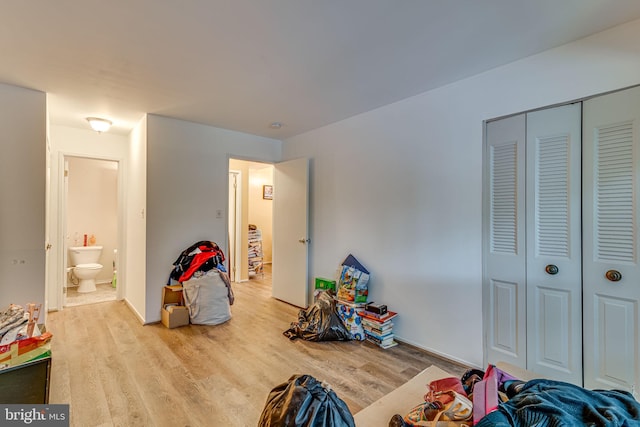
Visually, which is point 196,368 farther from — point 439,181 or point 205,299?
point 439,181

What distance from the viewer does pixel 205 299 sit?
3377 millimetres

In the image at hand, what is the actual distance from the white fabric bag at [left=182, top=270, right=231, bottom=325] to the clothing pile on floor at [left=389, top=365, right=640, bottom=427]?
2.91m

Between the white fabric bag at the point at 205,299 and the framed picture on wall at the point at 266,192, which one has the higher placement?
the framed picture on wall at the point at 266,192

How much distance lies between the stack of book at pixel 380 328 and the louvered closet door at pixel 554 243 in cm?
113

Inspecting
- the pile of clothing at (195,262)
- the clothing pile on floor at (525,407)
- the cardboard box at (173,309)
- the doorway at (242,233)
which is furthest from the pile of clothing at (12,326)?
the doorway at (242,233)

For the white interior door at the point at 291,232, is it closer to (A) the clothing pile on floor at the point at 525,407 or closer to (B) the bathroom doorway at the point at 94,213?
(B) the bathroom doorway at the point at 94,213

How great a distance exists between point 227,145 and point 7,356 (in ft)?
10.1

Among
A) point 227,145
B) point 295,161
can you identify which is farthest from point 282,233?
point 227,145

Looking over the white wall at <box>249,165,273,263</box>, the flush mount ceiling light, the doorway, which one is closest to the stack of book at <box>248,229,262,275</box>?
the doorway

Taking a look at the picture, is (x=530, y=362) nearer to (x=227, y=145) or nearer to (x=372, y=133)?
(x=372, y=133)

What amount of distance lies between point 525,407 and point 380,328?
7.21ft

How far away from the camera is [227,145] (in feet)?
13.3

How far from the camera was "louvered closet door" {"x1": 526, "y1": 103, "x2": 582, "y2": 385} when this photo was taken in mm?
1987

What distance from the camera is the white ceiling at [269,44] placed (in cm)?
167
